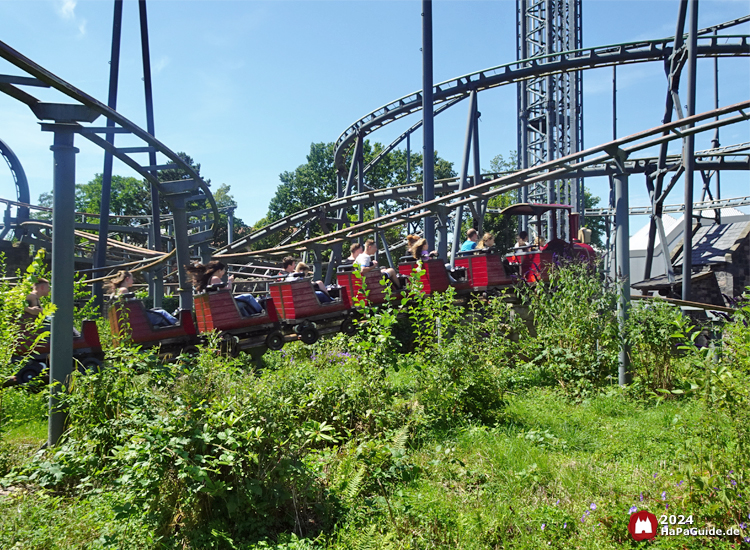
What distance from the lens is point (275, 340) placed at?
29.3 ft

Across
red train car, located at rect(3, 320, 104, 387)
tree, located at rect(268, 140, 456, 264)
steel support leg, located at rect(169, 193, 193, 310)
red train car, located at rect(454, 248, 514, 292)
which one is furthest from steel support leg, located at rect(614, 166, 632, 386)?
tree, located at rect(268, 140, 456, 264)

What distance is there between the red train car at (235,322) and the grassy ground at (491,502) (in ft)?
13.4

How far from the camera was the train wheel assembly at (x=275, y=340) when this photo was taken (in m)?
8.87

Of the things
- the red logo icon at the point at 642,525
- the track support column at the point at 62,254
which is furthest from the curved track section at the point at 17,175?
the red logo icon at the point at 642,525

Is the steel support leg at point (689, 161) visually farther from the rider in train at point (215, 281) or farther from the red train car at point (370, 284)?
the rider in train at point (215, 281)

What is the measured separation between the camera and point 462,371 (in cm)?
484

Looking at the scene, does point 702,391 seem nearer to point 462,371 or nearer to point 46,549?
point 462,371

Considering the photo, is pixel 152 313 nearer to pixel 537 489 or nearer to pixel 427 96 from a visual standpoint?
pixel 427 96

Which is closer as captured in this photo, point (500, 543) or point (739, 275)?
point (500, 543)

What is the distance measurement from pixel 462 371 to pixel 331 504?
6.54 ft

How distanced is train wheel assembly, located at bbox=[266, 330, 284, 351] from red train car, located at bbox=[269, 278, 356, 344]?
273 millimetres

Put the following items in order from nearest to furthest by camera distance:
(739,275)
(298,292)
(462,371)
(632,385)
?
(462,371) < (632,385) < (298,292) < (739,275)

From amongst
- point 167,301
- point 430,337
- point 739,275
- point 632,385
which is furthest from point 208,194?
point 167,301

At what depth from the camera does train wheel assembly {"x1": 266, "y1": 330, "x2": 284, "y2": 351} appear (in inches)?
349
